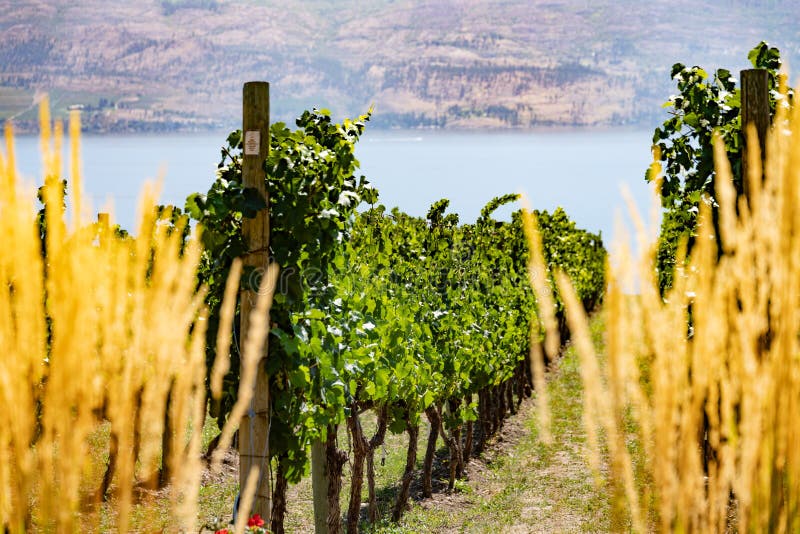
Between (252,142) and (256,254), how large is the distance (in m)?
0.54

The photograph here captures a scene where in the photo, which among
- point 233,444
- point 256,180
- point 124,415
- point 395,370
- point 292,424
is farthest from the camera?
point 233,444

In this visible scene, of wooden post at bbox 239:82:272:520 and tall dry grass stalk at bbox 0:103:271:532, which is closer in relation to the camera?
tall dry grass stalk at bbox 0:103:271:532

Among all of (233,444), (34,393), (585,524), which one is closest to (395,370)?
(585,524)

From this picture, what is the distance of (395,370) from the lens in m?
6.88

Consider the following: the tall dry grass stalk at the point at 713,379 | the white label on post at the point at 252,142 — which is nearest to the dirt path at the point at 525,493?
the white label on post at the point at 252,142

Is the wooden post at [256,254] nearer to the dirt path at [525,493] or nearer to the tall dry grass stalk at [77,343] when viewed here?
A: the tall dry grass stalk at [77,343]

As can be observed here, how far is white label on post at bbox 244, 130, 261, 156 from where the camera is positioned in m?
4.34

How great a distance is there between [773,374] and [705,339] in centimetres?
27

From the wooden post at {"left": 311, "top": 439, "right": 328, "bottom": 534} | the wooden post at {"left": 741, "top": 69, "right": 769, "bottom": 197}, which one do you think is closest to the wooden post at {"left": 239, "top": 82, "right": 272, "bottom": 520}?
the wooden post at {"left": 311, "top": 439, "right": 328, "bottom": 534}

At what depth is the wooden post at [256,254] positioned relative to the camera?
4.33 meters

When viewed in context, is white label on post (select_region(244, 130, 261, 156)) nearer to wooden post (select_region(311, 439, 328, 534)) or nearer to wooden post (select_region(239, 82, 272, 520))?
wooden post (select_region(239, 82, 272, 520))

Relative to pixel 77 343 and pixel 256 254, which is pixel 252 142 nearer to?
pixel 256 254

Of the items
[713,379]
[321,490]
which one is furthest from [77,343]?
[321,490]

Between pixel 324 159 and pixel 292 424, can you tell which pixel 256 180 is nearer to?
pixel 324 159
